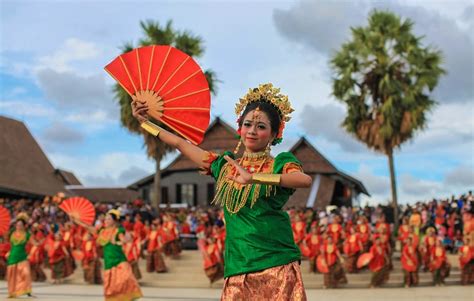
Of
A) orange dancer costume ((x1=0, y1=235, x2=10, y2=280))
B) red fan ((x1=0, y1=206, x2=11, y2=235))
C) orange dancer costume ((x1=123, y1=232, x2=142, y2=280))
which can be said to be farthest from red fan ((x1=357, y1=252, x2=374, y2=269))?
orange dancer costume ((x1=0, y1=235, x2=10, y2=280))

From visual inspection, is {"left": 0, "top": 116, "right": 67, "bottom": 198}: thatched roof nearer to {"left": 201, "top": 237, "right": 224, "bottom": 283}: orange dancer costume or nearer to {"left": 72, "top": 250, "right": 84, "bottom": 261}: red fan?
{"left": 72, "top": 250, "right": 84, "bottom": 261}: red fan

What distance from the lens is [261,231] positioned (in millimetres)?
4051

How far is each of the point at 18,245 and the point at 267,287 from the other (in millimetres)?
11104

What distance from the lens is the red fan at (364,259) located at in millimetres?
16438

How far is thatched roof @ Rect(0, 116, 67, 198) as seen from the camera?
34031 mm

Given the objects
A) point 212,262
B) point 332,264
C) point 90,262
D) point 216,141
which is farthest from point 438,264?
point 216,141

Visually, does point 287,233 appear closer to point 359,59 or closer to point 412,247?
point 412,247

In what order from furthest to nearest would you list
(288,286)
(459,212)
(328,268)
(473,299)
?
(459,212) → (328,268) → (473,299) → (288,286)

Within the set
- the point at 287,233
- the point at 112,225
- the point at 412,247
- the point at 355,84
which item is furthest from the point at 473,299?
the point at 355,84

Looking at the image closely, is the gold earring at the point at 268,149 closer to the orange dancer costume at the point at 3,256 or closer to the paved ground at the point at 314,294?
the paved ground at the point at 314,294

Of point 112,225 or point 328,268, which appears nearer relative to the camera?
point 112,225

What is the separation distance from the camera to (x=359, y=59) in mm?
25109

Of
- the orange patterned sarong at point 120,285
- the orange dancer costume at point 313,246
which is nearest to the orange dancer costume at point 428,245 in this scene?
the orange dancer costume at point 313,246

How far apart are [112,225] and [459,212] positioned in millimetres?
→ 13846
